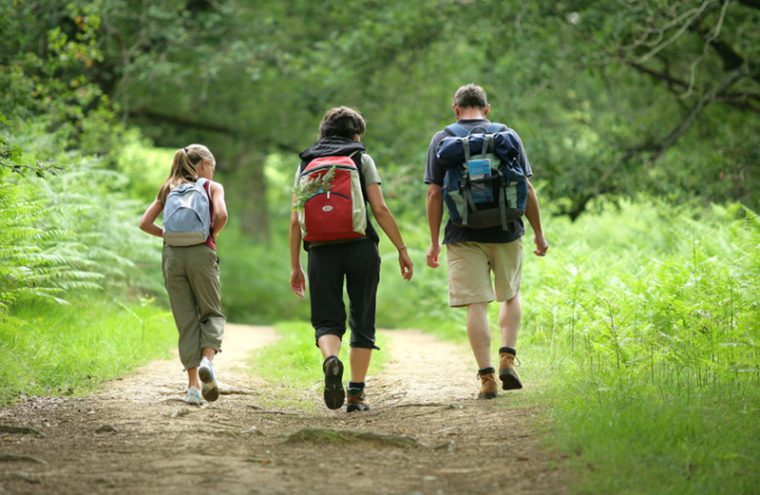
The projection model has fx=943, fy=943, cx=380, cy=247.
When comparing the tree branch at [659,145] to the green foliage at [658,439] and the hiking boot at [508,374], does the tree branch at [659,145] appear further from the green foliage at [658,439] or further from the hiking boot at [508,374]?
the green foliage at [658,439]

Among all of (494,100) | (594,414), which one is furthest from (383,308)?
(594,414)

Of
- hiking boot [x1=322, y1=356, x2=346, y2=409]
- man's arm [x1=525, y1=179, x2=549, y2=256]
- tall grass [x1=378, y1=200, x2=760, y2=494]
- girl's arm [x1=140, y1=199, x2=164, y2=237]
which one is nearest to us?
tall grass [x1=378, y1=200, x2=760, y2=494]

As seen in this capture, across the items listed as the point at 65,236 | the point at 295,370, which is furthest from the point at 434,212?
the point at 65,236

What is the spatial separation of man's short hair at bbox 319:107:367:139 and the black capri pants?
2.53 ft

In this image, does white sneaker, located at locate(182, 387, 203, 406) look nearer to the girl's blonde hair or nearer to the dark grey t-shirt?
the girl's blonde hair

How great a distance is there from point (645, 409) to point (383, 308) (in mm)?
13219

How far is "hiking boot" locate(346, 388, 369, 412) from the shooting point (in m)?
6.50

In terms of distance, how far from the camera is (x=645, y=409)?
5250mm

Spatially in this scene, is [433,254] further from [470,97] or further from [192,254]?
[192,254]

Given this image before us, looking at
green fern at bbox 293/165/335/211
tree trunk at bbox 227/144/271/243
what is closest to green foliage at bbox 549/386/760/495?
green fern at bbox 293/165/335/211

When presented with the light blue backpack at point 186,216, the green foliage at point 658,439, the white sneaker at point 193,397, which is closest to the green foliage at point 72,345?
the white sneaker at point 193,397

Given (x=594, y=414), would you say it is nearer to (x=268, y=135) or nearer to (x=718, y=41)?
(x=718, y=41)

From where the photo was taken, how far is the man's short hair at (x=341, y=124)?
6.51 m

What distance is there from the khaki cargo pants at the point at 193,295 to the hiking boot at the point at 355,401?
984 millimetres
